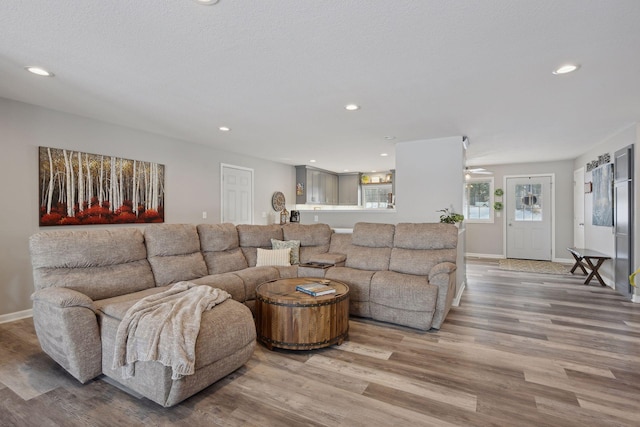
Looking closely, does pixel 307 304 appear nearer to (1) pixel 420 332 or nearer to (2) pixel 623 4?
(1) pixel 420 332

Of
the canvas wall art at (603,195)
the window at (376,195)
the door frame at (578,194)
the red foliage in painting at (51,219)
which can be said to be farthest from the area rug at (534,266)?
the red foliage in painting at (51,219)

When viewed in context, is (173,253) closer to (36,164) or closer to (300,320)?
(300,320)

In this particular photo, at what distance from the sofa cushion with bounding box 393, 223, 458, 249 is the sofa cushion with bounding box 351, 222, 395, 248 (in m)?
0.09

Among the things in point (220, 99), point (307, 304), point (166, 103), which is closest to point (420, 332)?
point (307, 304)

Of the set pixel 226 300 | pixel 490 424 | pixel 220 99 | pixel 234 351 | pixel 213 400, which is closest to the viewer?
pixel 490 424

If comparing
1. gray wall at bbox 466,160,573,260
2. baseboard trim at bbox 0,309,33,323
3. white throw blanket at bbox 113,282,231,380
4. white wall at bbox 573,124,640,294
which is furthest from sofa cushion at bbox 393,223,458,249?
gray wall at bbox 466,160,573,260

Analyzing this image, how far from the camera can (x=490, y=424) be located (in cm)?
178

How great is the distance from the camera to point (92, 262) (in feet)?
8.99

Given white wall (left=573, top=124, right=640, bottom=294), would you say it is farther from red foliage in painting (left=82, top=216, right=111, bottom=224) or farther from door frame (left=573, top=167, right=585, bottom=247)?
red foliage in painting (left=82, top=216, right=111, bottom=224)

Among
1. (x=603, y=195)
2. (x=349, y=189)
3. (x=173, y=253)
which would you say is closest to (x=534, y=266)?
(x=603, y=195)

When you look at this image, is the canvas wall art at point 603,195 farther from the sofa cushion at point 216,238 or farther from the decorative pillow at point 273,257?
the sofa cushion at point 216,238

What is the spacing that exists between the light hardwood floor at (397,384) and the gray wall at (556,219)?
4595 mm

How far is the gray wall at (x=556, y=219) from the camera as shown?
7207 mm

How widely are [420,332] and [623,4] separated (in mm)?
2774
